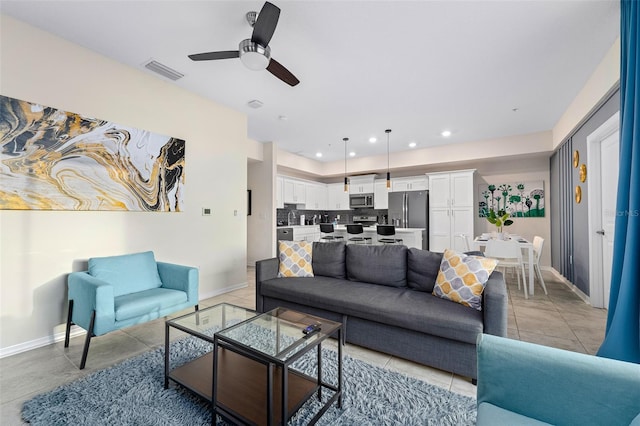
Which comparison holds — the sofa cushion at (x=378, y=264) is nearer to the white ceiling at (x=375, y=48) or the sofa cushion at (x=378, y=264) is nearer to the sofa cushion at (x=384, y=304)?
the sofa cushion at (x=384, y=304)

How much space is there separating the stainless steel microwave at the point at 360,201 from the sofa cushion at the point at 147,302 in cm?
566

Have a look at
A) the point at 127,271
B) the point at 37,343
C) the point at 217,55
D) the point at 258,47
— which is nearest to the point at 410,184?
the point at 258,47

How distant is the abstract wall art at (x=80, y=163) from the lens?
2.27 m

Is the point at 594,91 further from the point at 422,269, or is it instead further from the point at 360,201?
the point at 360,201

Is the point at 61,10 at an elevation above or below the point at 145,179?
above

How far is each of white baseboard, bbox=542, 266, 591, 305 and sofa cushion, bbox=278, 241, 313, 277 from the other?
359 cm

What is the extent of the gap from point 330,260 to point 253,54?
2144 millimetres

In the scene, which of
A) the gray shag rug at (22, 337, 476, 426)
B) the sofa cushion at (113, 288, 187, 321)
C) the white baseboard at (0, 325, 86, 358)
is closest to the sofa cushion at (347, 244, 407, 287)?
the gray shag rug at (22, 337, 476, 426)

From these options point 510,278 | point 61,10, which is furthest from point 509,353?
Answer: point 510,278

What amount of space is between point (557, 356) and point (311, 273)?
231 centimetres

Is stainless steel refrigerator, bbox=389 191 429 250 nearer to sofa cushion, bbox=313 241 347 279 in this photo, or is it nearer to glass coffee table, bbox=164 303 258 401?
sofa cushion, bbox=313 241 347 279

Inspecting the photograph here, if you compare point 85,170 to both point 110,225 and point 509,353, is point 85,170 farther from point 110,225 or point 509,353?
point 509,353

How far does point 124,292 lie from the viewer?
8.38 feet

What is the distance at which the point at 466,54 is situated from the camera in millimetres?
2725
